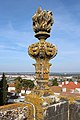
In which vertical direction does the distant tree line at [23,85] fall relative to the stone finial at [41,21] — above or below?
below

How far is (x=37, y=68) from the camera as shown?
13.6ft

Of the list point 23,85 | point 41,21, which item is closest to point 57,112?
point 41,21

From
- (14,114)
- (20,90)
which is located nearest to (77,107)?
(14,114)

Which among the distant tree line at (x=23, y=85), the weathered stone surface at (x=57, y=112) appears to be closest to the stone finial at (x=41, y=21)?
the weathered stone surface at (x=57, y=112)

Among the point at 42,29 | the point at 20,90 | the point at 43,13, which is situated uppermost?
the point at 43,13

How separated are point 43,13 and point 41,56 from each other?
0.78 meters

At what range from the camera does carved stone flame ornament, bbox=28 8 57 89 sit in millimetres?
4121

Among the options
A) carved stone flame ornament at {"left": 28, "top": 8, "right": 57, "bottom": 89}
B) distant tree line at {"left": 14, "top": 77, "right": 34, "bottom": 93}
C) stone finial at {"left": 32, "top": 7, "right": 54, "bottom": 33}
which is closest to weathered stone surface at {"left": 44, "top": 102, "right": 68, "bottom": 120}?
carved stone flame ornament at {"left": 28, "top": 8, "right": 57, "bottom": 89}

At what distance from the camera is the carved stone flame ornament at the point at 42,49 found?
4121 mm

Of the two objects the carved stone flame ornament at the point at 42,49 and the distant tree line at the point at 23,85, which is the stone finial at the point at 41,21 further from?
the distant tree line at the point at 23,85

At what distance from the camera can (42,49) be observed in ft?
13.5

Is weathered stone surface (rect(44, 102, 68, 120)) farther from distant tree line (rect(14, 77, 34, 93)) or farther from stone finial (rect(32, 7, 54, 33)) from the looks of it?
distant tree line (rect(14, 77, 34, 93))

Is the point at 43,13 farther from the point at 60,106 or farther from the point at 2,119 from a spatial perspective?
the point at 2,119

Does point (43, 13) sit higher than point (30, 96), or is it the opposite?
point (43, 13)
